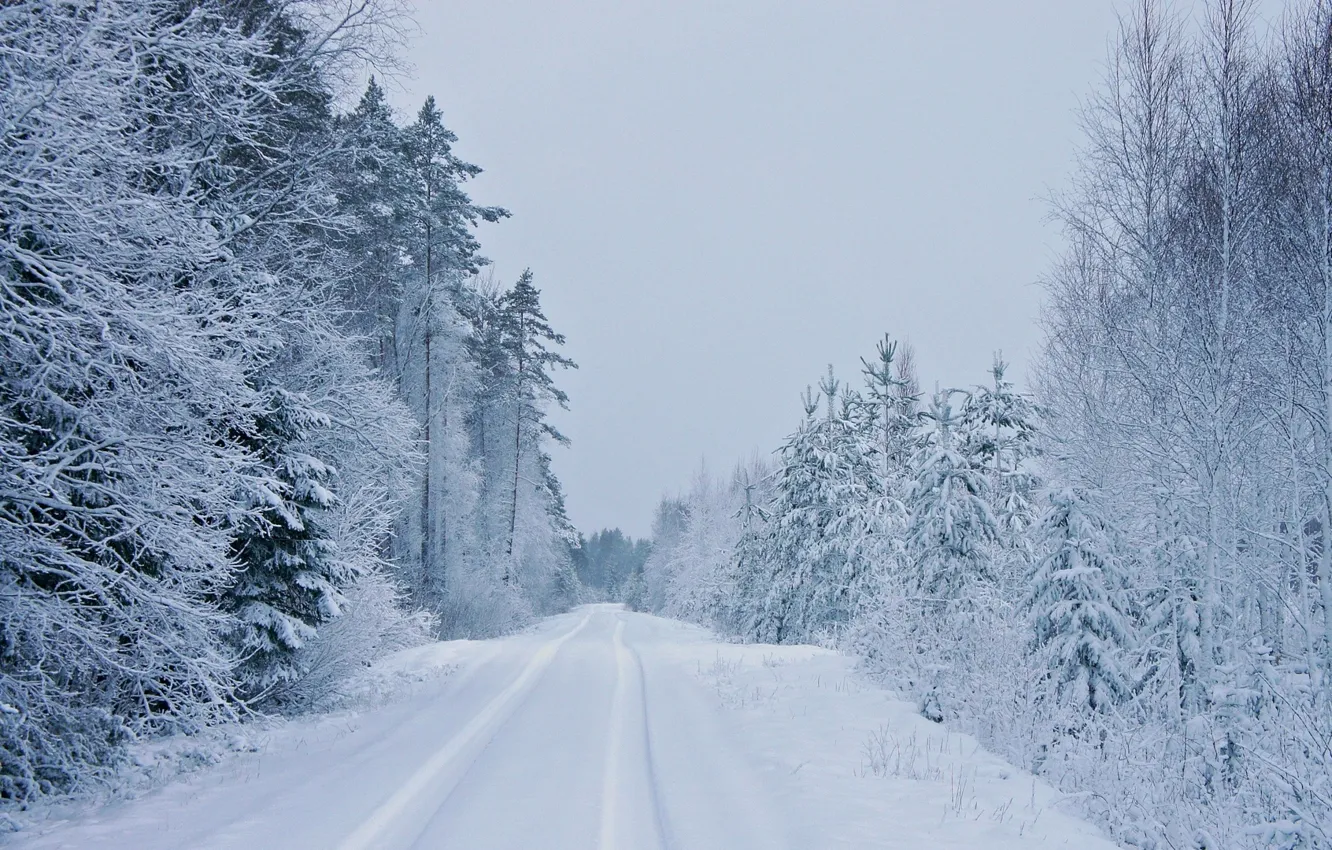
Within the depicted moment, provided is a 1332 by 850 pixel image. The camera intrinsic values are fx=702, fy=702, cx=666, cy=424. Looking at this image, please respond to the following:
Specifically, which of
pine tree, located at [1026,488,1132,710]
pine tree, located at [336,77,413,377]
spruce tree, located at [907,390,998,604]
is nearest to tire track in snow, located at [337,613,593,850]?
spruce tree, located at [907,390,998,604]

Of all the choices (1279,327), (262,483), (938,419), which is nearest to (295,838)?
(262,483)

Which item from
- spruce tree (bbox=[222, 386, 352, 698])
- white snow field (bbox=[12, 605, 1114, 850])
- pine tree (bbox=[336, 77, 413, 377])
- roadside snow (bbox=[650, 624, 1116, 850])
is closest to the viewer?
white snow field (bbox=[12, 605, 1114, 850])

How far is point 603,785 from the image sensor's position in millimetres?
6480

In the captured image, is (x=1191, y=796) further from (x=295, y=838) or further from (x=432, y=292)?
(x=432, y=292)

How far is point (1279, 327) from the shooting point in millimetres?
11523

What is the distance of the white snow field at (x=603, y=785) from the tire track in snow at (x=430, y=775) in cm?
3

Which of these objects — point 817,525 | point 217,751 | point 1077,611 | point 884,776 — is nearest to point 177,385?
point 217,751

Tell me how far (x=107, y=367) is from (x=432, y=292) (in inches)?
695

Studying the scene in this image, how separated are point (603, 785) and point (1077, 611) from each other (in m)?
7.96

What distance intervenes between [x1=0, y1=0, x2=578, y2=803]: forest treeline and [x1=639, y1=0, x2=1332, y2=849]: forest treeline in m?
8.41

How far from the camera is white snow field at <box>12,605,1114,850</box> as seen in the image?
523 centimetres

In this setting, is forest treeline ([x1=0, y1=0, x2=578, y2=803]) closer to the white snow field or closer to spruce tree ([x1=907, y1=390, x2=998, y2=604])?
the white snow field

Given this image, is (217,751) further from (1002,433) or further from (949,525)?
(1002,433)

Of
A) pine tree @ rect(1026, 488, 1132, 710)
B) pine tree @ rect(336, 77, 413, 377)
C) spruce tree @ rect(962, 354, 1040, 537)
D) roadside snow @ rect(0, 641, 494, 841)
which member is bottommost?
roadside snow @ rect(0, 641, 494, 841)
